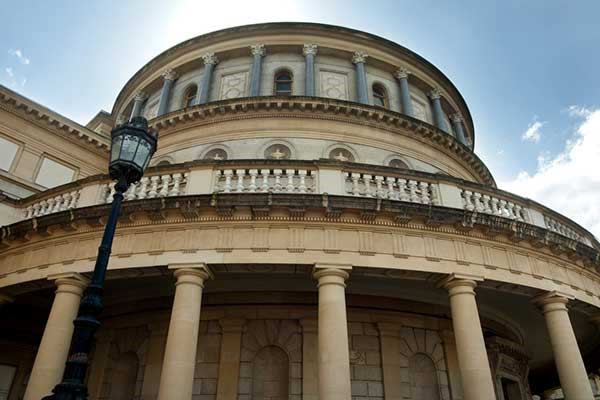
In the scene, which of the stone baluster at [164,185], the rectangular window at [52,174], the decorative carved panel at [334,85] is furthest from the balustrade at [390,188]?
the rectangular window at [52,174]

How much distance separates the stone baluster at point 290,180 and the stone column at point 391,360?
552cm

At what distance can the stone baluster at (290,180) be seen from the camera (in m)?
11.8

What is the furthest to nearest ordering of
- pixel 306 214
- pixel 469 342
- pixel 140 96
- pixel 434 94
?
1. pixel 140 96
2. pixel 434 94
3. pixel 306 214
4. pixel 469 342

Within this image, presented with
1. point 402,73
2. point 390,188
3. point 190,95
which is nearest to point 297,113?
point 190,95

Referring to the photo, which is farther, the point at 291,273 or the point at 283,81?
the point at 283,81

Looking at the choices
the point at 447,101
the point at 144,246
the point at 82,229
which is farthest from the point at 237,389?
the point at 447,101

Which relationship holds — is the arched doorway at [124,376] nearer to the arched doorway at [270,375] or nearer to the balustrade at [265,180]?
the arched doorway at [270,375]

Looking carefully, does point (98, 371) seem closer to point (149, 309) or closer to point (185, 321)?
point (149, 309)

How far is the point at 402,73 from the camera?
25.1m

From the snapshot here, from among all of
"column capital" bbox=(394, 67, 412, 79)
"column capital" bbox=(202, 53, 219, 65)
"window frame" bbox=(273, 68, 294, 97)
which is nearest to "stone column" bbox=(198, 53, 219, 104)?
"column capital" bbox=(202, 53, 219, 65)

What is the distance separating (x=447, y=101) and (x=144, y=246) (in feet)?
70.3

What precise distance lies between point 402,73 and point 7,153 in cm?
1951

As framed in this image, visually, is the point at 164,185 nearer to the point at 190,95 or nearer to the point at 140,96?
the point at 190,95

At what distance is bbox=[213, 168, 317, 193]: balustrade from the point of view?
39.0ft
